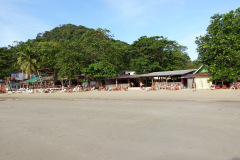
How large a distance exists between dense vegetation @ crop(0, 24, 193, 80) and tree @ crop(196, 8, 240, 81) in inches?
531

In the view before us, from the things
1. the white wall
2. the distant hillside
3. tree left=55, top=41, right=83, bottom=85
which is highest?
the distant hillside

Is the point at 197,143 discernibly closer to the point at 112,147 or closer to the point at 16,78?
the point at 112,147

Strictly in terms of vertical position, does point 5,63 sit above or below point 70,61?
above

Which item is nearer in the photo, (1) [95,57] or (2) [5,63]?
(1) [95,57]

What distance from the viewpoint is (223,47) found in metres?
21.9

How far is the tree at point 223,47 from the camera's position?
2156cm

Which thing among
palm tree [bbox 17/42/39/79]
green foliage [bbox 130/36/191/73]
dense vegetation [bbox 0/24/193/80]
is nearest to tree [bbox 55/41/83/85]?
dense vegetation [bbox 0/24/193/80]

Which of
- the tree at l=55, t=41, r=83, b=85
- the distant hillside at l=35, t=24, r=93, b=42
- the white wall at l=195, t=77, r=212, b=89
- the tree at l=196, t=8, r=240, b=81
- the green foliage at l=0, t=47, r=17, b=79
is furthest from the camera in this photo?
the distant hillside at l=35, t=24, r=93, b=42

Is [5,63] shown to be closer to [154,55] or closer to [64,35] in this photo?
[154,55]

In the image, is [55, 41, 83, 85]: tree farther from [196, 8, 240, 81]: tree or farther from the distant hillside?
the distant hillside

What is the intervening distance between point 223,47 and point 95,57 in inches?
800

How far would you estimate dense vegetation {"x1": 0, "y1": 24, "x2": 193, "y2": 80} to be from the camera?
102 ft

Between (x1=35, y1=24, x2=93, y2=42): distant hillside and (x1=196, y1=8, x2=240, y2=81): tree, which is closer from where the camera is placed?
(x1=196, y1=8, x2=240, y2=81): tree

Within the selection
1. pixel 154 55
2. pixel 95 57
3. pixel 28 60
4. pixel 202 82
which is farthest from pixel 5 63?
pixel 202 82
